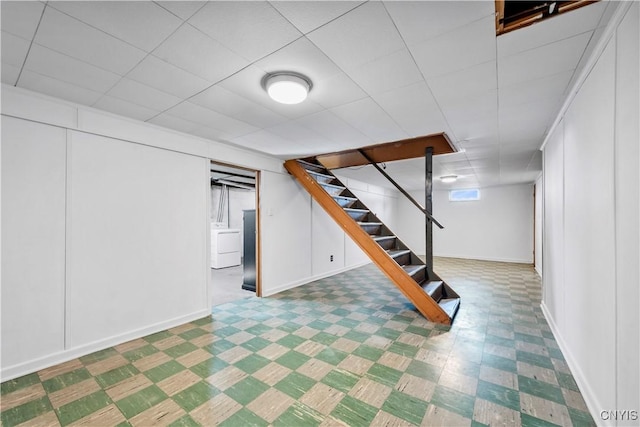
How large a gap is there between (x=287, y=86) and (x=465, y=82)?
4.62 feet

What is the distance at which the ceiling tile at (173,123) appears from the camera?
280 centimetres

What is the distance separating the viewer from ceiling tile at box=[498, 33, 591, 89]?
1.63 metres

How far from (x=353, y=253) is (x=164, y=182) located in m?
5.08

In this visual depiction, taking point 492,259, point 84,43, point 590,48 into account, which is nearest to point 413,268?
point 590,48

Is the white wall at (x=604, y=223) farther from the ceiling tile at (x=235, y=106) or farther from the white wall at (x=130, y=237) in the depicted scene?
the white wall at (x=130, y=237)

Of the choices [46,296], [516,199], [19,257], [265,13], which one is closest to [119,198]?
[19,257]

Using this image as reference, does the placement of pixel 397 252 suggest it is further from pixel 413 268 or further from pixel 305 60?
pixel 305 60

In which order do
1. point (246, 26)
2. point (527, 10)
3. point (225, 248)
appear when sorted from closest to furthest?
1. point (527, 10)
2. point (246, 26)
3. point (225, 248)

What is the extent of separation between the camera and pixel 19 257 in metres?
2.21

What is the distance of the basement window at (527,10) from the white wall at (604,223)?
28 cm

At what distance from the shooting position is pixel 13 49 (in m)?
1.66

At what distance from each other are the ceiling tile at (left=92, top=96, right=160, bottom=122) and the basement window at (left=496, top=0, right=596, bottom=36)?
2.90 metres

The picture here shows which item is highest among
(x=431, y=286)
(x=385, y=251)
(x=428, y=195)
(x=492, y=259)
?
(x=428, y=195)

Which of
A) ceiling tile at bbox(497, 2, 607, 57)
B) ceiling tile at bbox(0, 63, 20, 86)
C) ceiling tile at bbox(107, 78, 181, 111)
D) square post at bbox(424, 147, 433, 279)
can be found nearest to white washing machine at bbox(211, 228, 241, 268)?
ceiling tile at bbox(107, 78, 181, 111)
